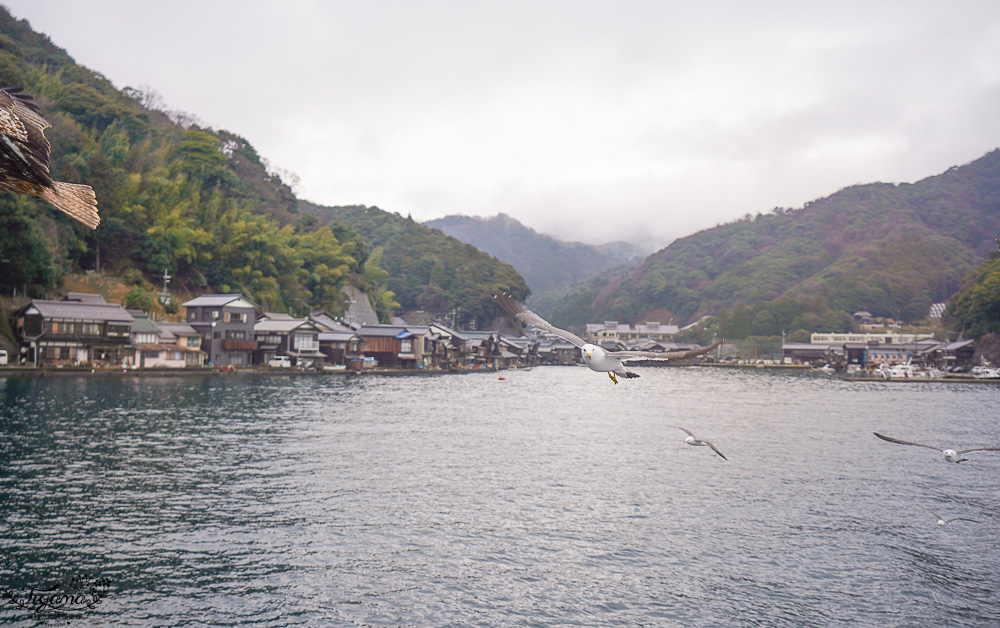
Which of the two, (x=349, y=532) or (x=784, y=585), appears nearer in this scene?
(x=784, y=585)

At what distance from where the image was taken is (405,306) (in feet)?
335

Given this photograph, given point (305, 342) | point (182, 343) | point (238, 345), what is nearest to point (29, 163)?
point (182, 343)

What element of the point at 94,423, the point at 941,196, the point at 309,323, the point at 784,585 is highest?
the point at 941,196

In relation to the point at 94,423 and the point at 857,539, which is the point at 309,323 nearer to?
the point at 94,423

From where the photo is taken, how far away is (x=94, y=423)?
2300cm

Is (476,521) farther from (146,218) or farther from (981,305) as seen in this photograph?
(981,305)

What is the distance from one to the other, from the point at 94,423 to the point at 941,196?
153240mm

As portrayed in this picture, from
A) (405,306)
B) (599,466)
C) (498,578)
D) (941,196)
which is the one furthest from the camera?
(941,196)

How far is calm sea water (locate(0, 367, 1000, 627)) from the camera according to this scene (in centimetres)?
1081

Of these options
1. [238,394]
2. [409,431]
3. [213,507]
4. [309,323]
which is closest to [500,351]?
[309,323]

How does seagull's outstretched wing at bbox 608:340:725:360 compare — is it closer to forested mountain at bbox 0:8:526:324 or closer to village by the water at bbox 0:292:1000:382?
village by the water at bbox 0:292:1000:382

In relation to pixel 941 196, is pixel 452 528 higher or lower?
lower

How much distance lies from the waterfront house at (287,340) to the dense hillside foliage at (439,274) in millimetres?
37510

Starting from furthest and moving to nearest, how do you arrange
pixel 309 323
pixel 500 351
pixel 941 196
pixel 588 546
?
pixel 941 196
pixel 500 351
pixel 309 323
pixel 588 546
